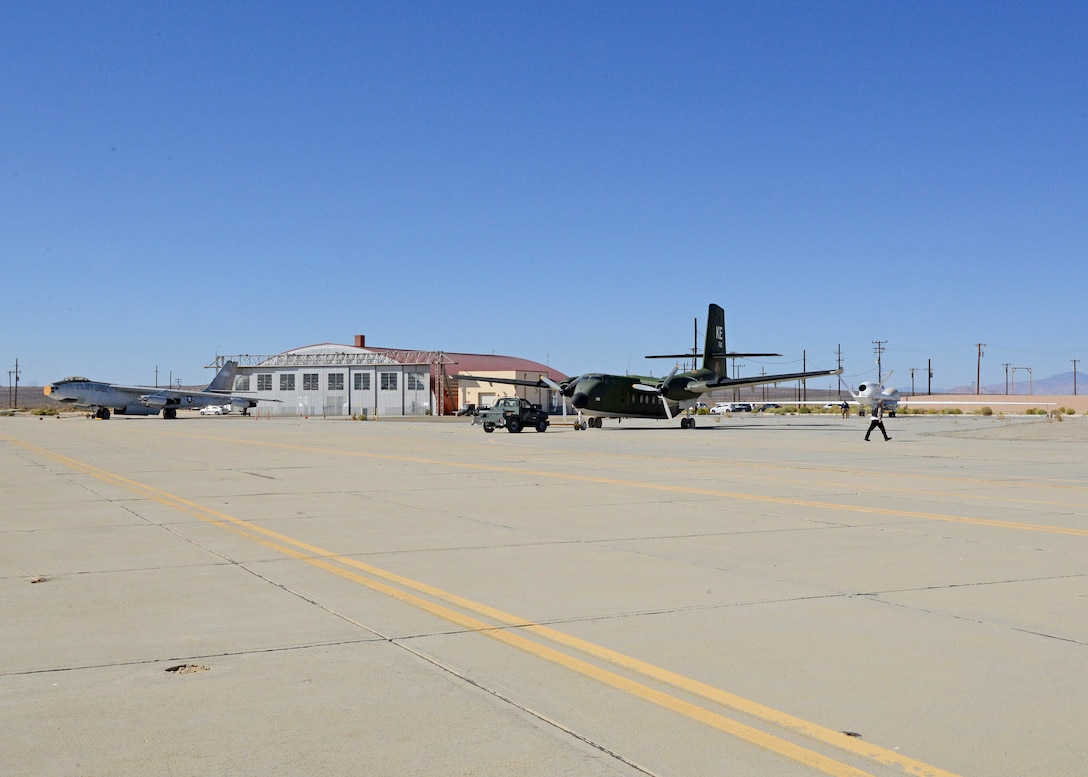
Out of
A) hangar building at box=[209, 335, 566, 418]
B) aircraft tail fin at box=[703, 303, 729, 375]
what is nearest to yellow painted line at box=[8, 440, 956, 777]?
aircraft tail fin at box=[703, 303, 729, 375]

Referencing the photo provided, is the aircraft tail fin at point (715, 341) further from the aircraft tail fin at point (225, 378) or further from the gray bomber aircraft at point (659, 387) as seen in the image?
the aircraft tail fin at point (225, 378)

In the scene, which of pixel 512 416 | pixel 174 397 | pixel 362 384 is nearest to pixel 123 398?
pixel 174 397

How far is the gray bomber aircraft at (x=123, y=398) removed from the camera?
82.5 meters

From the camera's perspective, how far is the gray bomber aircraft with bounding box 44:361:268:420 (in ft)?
271

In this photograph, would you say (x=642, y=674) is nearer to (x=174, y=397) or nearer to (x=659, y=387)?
(x=659, y=387)

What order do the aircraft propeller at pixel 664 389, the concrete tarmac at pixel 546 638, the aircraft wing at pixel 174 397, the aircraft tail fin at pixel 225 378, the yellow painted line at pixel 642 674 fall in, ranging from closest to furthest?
the yellow painted line at pixel 642 674 < the concrete tarmac at pixel 546 638 < the aircraft propeller at pixel 664 389 < the aircraft wing at pixel 174 397 < the aircraft tail fin at pixel 225 378

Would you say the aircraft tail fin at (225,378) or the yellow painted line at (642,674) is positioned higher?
the aircraft tail fin at (225,378)

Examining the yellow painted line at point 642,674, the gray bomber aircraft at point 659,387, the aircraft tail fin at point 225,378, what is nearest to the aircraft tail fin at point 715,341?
the gray bomber aircraft at point 659,387

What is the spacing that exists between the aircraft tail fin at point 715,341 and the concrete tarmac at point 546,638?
44.6 metres

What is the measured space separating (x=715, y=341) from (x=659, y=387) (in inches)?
248

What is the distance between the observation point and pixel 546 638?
6863 mm

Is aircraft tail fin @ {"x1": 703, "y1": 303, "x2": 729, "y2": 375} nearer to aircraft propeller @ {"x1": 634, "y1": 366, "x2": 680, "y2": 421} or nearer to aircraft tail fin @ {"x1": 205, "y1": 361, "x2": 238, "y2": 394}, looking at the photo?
aircraft propeller @ {"x1": 634, "y1": 366, "x2": 680, "y2": 421}

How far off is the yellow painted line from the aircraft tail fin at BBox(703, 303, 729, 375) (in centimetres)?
5151

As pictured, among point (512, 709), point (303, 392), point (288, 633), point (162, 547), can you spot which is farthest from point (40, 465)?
point (303, 392)
